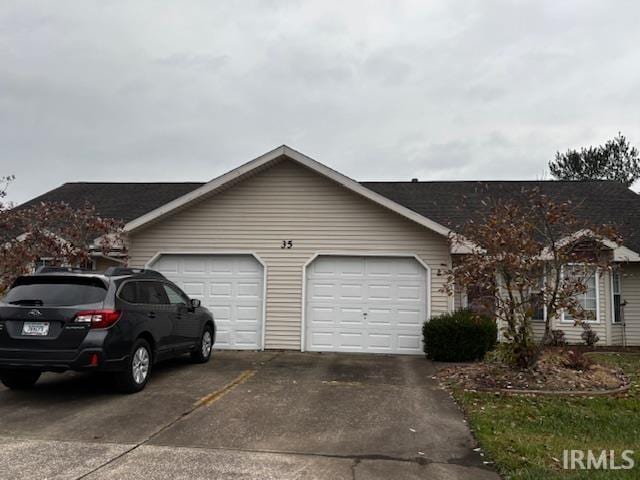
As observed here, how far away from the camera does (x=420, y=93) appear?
17.8 metres

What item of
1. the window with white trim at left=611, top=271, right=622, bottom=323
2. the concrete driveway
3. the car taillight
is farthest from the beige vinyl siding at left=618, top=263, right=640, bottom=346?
the car taillight

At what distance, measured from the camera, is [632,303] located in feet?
49.5

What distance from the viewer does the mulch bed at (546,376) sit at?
8305 mm

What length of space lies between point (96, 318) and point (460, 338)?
24.3ft

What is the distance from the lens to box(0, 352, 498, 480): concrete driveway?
4.84 meters

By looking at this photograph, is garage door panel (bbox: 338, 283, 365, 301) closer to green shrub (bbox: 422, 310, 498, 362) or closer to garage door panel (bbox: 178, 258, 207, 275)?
green shrub (bbox: 422, 310, 498, 362)

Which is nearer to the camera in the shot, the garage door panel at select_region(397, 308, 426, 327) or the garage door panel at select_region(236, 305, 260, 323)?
the garage door panel at select_region(397, 308, 426, 327)

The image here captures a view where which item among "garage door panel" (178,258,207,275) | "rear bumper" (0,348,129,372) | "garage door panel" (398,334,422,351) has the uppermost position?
"garage door panel" (178,258,207,275)

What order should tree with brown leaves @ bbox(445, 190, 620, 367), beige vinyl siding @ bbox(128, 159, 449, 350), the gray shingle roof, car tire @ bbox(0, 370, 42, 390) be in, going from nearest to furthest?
car tire @ bbox(0, 370, 42, 390)
tree with brown leaves @ bbox(445, 190, 620, 367)
beige vinyl siding @ bbox(128, 159, 449, 350)
the gray shingle roof

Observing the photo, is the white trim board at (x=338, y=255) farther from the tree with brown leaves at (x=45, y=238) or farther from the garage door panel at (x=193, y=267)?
the tree with brown leaves at (x=45, y=238)

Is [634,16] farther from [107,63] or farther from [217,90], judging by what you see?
[107,63]

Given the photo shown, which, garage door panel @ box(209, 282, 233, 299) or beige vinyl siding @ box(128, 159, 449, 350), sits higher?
beige vinyl siding @ box(128, 159, 449, 350)

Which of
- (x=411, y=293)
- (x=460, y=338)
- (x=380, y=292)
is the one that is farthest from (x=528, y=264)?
(x=380, y=292)

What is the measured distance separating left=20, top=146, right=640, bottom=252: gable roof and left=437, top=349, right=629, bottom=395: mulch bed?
483 centimetres
